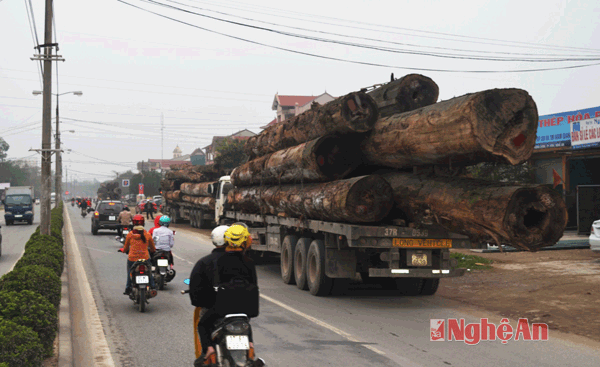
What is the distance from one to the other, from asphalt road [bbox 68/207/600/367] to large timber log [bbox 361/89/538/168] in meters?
2.46

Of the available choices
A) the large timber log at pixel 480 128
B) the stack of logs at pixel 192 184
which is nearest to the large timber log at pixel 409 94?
the large timber log at pixel 480 128

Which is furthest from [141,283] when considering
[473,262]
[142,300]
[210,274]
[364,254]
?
[473,262]

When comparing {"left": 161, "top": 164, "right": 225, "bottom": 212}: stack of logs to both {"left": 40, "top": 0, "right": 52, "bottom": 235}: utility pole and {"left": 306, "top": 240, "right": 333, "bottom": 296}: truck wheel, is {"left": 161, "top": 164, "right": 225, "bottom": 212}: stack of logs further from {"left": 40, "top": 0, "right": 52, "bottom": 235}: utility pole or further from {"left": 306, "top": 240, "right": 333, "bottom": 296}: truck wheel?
{"left": 306, "top": 240, "right": 333, "bottom": 296}: truck wheel

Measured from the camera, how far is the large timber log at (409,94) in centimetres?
1205

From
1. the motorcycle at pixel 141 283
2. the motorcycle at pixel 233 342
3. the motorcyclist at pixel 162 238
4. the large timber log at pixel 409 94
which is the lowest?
the motorcycle at pixel 141 283

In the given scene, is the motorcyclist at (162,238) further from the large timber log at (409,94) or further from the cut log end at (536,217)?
the cut log end at (536,217)

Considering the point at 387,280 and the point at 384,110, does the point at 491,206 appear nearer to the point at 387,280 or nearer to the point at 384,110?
the point at 384,110

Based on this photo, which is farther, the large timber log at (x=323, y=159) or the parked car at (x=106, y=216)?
the parked car at (x=106, y=216)

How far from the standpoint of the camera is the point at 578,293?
494 inches

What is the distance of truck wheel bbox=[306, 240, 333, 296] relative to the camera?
39.8ft

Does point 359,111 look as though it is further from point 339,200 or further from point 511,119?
point 511,119

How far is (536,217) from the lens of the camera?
8.34m

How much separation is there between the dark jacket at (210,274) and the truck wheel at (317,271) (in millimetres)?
6934

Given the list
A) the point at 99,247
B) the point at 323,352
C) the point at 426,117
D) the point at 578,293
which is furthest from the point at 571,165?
the point at 323,352
